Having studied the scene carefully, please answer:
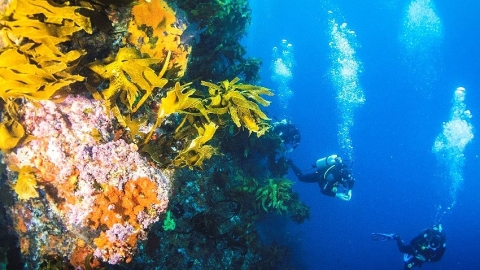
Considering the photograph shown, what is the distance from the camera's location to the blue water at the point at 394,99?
8862 cm

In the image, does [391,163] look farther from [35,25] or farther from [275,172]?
[35,25]

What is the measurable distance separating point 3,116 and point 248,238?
502 cm

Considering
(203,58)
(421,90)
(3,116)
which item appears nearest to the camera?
(3,116)

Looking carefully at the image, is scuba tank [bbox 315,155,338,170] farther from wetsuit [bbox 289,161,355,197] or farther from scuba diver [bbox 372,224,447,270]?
scuba diver [bbox 372,224,447,270]

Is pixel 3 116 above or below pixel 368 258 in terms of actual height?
below

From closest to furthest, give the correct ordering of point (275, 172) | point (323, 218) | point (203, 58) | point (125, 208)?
point (125, 208) < point (203, 58) < point (275, 172) < point (323, 218)

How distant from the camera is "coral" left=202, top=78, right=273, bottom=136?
3.13 meters

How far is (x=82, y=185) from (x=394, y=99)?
397 ft

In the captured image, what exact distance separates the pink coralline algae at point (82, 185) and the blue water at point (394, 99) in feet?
238

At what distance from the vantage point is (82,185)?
2.80 m

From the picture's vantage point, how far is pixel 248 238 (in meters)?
6.58

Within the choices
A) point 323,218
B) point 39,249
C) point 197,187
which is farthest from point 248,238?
point 323,218

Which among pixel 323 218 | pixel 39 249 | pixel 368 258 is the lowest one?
pixel 39 249

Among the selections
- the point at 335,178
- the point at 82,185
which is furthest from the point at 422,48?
the point at 82,185
